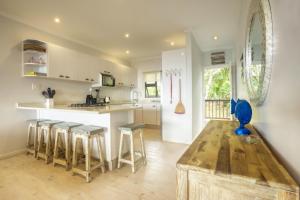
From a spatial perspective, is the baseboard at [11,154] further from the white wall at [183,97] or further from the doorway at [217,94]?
the doorway at [217,94]

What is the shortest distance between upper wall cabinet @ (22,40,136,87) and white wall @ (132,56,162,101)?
1882 mm

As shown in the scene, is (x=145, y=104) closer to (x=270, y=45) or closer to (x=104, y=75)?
(x=104, y=75)

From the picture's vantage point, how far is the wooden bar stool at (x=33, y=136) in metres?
2.91

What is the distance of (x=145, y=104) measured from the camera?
18.3 feet

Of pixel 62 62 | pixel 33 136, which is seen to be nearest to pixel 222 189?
pixel 33 136

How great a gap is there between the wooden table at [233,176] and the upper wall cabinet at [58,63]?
3482 millimetres

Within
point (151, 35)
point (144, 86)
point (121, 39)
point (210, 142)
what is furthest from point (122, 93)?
point (210, 142)

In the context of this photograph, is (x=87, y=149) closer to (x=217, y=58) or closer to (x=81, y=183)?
(x=81, y=183)

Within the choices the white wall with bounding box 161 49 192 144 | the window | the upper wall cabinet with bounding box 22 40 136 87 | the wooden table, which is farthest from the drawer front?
the window

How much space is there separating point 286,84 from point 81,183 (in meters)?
2.28

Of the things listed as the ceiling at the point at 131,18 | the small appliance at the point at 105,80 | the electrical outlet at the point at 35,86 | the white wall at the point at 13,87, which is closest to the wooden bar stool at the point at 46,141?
the white wall at the point at 13,87

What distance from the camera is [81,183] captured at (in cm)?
198

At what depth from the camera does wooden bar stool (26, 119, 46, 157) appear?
291 centimetres

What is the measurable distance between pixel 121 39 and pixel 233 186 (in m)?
4.20
